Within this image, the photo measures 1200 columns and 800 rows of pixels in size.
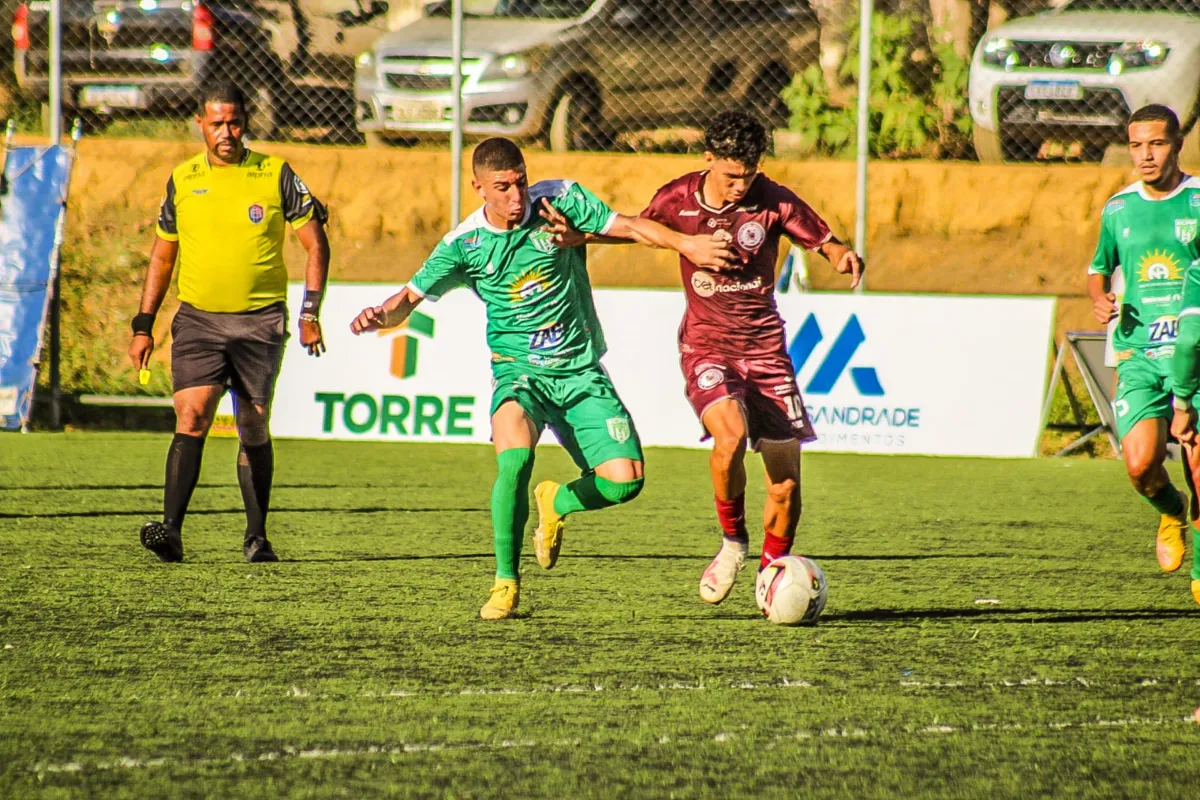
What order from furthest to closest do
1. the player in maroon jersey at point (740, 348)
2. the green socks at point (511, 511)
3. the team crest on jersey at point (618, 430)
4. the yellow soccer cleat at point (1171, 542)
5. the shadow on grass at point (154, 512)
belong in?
the shadow on grass at point (154, 512) < the yellow soccer cleat at point (1171, 542) < the player in maroon jersey at point (740, 348) < the team crest on jersey at point (618, 430) < the green socks at point (511, 511)

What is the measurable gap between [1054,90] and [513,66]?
4.44 m

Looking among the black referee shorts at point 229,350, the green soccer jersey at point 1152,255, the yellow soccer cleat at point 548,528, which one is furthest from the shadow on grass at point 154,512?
the green soccer jersey at point 1152,255

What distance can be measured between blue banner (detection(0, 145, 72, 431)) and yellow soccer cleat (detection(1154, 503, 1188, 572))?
8.86 m

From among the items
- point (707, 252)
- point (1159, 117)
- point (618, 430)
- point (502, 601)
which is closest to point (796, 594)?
point (618, 430)

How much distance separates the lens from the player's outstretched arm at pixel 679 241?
22.4 feet

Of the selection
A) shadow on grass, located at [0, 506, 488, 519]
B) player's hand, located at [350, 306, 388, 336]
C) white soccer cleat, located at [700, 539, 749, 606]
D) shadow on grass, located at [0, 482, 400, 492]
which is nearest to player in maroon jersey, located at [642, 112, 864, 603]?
white soccer cleat, located at [700, 539, 749, 606]

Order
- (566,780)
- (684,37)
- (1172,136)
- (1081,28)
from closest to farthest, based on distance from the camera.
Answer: (566,780)
(1172,136)
(1081,28)
(684,37)

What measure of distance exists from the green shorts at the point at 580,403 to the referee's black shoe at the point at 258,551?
67.5 inches

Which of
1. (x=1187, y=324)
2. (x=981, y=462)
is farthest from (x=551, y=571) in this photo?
(x=981, y=462)

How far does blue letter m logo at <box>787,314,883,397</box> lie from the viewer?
1295cm

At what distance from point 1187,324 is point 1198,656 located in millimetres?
→ 1290

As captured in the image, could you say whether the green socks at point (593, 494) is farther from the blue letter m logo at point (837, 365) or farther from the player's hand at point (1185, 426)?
the blue letter m logo at point (837, 365)

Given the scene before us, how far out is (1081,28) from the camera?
1537 cm

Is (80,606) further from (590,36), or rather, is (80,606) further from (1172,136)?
(590,36)
